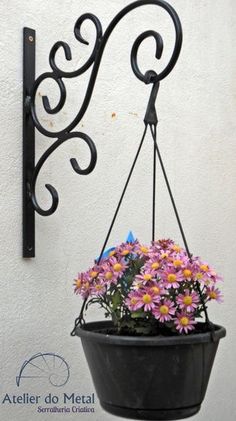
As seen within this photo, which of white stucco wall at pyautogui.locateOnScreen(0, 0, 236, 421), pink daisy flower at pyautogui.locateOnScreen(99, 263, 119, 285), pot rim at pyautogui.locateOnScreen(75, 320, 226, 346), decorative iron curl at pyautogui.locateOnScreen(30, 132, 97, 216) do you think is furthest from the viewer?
white stucco wall at pyautogui.locateOnScreen(0, 0, 236, 421)

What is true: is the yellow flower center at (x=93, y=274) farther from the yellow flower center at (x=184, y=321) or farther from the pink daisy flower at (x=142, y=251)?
the yellow flower center at (x=184, y=321)

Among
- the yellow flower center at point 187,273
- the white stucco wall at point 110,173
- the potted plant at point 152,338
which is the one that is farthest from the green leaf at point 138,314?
the white stucco wall at point 110,173

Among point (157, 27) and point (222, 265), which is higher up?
point (157, 27)

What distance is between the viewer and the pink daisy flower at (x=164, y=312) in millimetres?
1137

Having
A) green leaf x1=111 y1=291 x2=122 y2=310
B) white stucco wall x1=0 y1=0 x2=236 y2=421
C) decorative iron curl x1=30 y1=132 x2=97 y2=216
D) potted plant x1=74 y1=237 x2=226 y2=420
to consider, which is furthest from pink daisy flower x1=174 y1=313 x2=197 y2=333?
white stucco wall x1=0 y1=0 x2=236 y2=421

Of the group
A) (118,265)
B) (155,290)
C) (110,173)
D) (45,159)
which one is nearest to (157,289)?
(155,290)

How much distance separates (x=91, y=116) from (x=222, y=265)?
750mm

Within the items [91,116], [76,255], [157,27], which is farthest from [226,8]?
[76,255]

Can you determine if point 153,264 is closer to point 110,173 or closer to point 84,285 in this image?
point 84,285

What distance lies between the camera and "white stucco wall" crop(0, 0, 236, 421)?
1533mm

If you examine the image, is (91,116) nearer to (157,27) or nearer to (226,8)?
(157,27)

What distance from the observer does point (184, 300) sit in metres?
1.16

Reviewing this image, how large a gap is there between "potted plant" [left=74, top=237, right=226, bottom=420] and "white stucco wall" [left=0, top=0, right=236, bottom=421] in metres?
0.37

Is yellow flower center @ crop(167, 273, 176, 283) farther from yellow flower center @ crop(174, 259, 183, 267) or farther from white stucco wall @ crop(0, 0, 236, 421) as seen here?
white stucco wall @ crop(0, 0, 236, 421)
